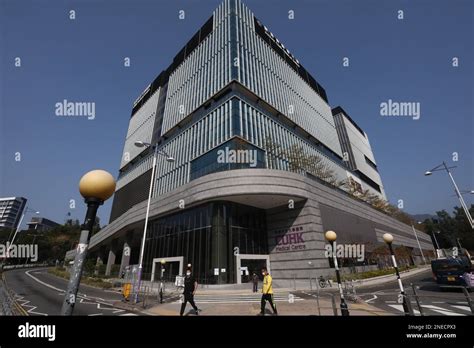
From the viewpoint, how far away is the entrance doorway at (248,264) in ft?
78.7

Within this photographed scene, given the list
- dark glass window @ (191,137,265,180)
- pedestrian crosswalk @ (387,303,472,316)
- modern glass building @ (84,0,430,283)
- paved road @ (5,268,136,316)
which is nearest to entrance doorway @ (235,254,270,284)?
modern glass building @ (84,0,430,283)

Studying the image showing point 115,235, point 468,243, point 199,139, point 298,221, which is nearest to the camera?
point 298,221

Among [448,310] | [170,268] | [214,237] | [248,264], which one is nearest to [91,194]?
[448,310]

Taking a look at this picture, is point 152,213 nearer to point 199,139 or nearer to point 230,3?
point 199,139

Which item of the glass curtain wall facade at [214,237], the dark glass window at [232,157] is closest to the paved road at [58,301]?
the glass curtain wall facade at [214,237]

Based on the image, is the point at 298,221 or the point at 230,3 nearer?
the point at 298,221

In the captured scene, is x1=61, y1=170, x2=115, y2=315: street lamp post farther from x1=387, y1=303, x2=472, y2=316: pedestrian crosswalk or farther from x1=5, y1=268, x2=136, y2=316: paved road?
x1=387, y1=303, x2=472, y2=316: pedestrian crosswalk

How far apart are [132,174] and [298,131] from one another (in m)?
40.0

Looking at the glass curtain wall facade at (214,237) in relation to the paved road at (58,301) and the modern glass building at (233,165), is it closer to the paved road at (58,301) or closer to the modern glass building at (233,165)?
the modern glass building at (233,165)

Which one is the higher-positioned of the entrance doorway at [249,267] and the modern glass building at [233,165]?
the modern glass building at [233,165]

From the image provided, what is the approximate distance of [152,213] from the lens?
109 feet

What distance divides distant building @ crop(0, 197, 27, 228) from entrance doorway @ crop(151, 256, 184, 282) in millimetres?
185285

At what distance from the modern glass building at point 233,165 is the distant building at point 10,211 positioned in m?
151
